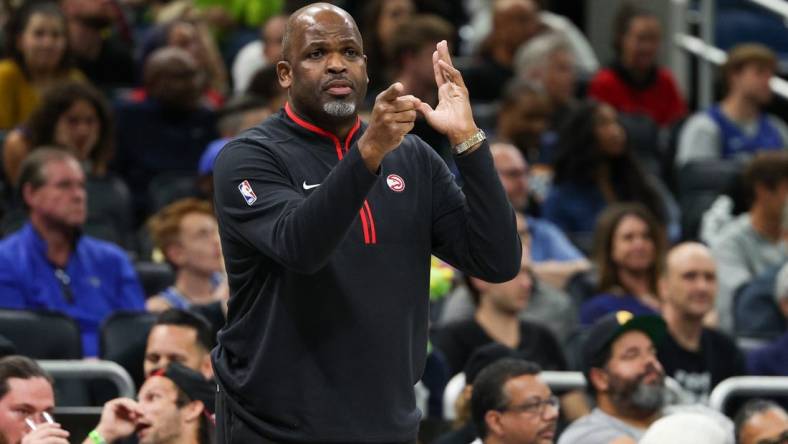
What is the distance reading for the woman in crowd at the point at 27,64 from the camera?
8.60m

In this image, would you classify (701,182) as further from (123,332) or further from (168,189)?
(123,332)

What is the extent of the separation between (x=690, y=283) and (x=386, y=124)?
13.6 ft

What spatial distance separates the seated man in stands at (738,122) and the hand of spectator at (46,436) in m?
5.97

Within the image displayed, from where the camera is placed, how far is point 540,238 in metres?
8.13

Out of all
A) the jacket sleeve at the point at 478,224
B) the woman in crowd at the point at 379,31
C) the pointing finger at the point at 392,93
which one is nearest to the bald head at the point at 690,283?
the woman in crowd at the point at 379,31

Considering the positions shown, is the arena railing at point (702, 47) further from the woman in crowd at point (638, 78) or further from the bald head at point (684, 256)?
the bald head at point (684, 256)

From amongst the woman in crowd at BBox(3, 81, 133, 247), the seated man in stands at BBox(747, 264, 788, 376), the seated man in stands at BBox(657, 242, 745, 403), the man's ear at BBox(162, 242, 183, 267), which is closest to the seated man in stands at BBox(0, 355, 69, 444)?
the man's ear at BBox(162, 242, 183, 267)

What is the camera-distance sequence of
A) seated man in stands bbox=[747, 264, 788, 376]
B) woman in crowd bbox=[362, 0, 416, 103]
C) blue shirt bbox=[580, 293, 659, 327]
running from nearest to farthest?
1. seated man in stands bbox=[747, 264, 788, 376]
2. blue shirt bbox=[580, 293, 659, 327]
3. woman in crowd bbox=[362, 0, 416, 103]

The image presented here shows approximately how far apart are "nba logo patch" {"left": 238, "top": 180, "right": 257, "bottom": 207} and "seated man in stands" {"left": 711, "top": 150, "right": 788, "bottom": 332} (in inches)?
195

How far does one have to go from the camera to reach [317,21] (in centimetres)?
325

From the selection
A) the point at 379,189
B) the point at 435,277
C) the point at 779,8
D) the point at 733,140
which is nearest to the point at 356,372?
the point at 379,189

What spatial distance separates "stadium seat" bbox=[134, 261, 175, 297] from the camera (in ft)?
24.2

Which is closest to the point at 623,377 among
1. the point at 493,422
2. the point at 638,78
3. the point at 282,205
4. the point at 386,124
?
the point at 493,422

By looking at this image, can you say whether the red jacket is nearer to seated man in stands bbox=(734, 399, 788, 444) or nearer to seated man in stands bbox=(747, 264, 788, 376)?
seated man in stands bbox=(747, 264, 788, 376)
